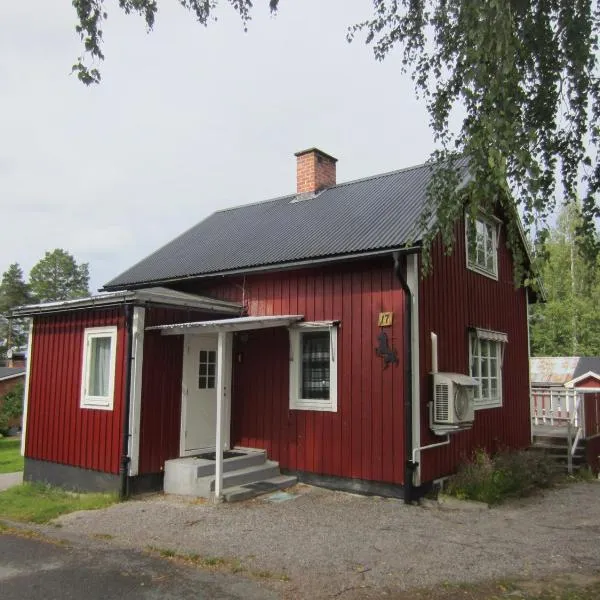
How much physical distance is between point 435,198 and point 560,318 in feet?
124

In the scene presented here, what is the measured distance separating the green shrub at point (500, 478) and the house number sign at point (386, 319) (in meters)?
2.67

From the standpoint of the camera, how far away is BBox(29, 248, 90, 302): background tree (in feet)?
182

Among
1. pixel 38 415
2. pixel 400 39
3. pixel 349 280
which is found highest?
pixel 400 39

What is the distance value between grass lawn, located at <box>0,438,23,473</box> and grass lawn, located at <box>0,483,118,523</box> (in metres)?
3.23

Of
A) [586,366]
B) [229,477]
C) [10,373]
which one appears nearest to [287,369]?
[229,477]

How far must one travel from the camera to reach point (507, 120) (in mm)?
4234

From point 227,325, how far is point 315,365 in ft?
6.43

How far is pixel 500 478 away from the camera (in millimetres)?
8906

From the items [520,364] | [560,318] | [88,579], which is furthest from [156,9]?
[560,318]

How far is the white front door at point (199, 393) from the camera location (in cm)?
969

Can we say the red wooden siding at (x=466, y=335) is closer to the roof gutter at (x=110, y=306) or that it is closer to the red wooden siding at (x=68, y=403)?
the roof gutter at (x=110, y=306)

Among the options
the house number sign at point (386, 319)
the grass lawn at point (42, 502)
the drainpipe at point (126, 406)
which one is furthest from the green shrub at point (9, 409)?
the house number sign at point (386, 319)

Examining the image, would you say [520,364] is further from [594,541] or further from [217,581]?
[217,581]

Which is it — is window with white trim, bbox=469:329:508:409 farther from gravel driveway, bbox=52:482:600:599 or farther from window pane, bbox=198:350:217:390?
window pane, bbox=198:350:217:390
